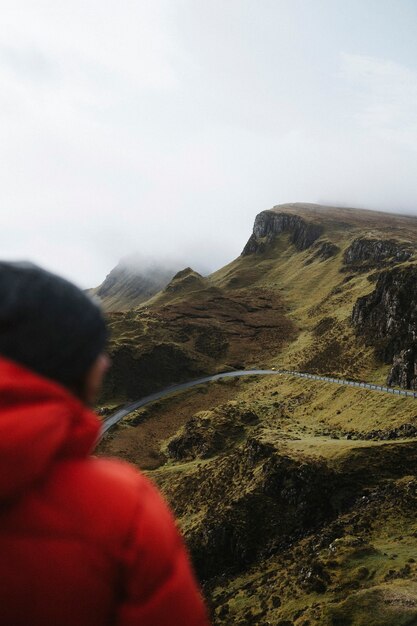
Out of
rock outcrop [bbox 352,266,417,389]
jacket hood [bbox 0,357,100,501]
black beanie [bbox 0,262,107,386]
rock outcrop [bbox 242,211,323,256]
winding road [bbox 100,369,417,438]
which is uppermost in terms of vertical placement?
rock outcrop [bbox 242,211,323,256]

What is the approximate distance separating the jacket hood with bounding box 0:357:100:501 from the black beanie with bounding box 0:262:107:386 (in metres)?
0.08

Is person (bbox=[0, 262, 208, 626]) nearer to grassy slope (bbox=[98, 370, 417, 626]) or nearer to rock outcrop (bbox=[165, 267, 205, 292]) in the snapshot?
grassy slope (bbox=[98, 370, 417, 626])

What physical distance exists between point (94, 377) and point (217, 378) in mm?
75417

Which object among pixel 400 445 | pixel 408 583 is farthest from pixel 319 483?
pixel 408 583

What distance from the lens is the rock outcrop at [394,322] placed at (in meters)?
48.2

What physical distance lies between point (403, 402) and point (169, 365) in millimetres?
47403

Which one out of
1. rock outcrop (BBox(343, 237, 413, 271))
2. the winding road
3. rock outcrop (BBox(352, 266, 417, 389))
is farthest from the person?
rock outcrop (BBox(343, 237, 413, 271))

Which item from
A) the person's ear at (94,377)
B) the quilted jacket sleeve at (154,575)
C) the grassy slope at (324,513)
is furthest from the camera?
the grassy slope at (324,513)

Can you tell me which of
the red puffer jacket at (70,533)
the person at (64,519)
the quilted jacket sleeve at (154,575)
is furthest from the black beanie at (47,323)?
the quilted jacket sleeve at (154,575)

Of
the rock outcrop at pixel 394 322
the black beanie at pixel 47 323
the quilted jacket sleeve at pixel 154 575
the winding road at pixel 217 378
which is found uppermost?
the black beanie at pixel 47 323

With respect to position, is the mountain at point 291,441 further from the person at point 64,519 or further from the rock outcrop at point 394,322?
the person at point 64,519

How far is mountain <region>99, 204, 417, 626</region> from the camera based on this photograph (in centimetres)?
1920

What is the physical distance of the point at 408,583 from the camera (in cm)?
1589

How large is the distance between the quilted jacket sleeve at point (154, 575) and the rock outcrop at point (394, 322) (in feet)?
159
